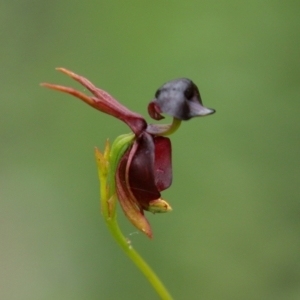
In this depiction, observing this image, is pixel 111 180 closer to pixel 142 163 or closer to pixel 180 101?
pixel 142 163

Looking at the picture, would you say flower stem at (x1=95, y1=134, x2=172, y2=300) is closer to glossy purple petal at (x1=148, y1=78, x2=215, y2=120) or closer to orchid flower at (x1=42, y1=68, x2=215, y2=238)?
Result: orchid flower at (x1=42, y1=68, x2=215, y2=238)

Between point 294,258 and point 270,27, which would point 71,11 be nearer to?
point 270,27

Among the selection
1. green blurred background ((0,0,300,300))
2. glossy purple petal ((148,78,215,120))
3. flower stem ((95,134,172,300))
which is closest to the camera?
glossy purple petal ((148,78,215,120))

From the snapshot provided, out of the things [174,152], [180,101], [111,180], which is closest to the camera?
[180,101]

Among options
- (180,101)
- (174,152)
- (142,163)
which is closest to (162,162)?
(142,163)

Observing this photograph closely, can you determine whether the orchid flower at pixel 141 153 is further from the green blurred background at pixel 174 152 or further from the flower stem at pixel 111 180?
the green blurred background at pixel 174 152

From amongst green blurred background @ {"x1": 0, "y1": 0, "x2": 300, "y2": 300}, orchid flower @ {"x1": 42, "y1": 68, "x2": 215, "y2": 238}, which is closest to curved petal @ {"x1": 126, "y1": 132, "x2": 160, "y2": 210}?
orchid flower @ {"x1": 42, "y1": 68, "x2": 215, "y2": 238}

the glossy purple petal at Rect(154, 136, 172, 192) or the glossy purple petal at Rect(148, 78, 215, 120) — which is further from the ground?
the glossy purple petal at Rect(148, 78, 215, 120)
